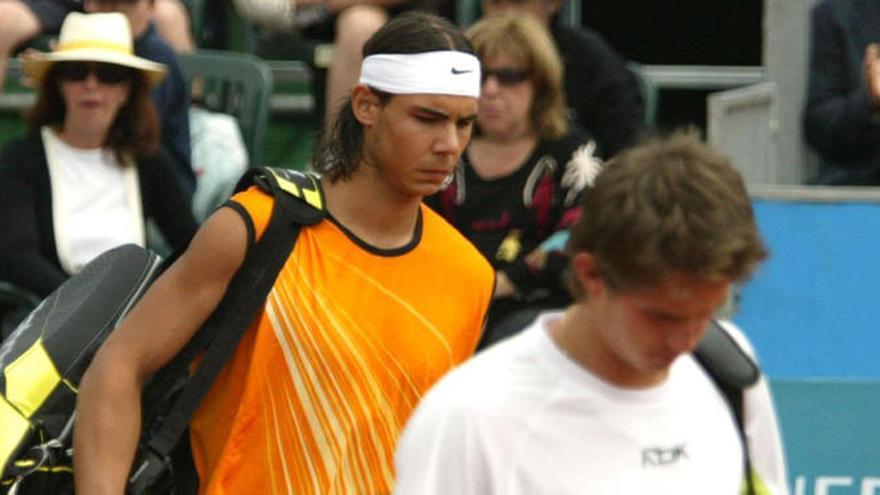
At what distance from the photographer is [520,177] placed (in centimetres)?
694

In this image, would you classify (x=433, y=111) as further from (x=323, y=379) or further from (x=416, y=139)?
(x=323, y=379)

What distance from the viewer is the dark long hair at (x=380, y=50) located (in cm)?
454

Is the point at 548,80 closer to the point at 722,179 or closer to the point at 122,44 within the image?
the point at 122,44

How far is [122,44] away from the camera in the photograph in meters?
7.51

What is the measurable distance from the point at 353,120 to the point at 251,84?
424 centimetres

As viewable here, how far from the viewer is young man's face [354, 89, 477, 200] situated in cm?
447

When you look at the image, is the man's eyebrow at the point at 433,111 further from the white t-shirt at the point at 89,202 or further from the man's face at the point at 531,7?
the man's face at the point at 531,7

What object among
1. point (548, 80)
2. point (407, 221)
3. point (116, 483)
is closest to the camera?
point (116, 483)

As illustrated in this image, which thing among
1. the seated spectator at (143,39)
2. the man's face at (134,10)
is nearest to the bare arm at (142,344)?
the seated spectator at (143,39)

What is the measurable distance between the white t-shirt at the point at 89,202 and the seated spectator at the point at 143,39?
0.94ft

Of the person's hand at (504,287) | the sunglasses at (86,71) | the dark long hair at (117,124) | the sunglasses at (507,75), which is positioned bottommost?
the person's hand at (504,287)

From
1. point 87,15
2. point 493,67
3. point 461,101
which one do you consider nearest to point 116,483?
point 461,101

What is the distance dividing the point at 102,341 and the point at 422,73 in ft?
2.94

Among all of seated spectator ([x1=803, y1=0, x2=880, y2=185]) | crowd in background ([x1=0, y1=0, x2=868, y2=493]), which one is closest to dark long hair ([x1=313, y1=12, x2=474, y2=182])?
crowd in background ([x1=0, y1=0, x2=868, y2=493])
